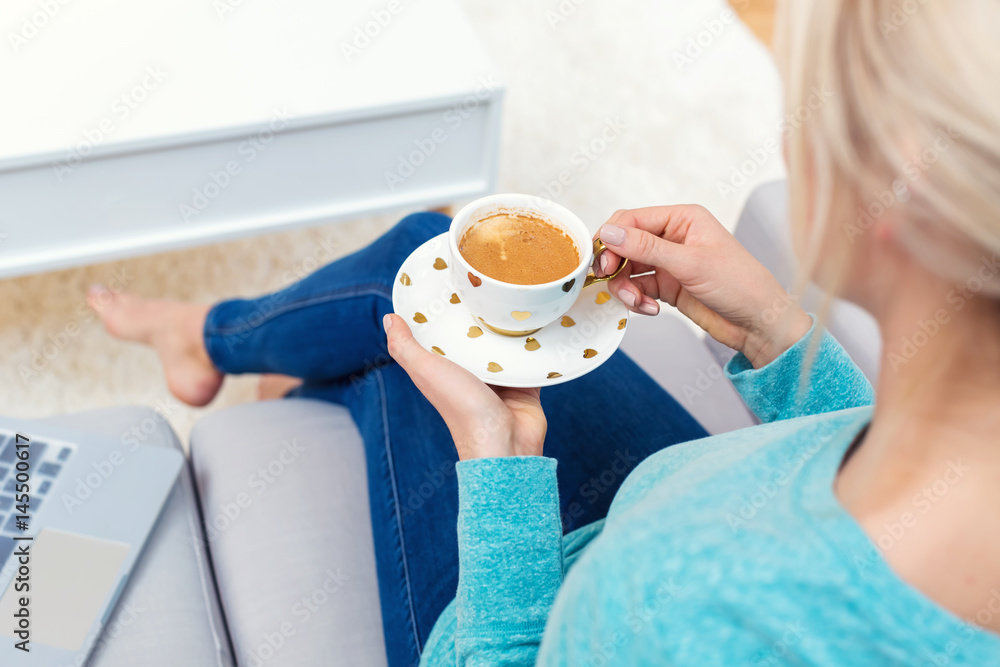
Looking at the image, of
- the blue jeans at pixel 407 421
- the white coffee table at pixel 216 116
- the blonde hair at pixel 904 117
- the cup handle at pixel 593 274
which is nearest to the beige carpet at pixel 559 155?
the white coffee table at pixel 216 116

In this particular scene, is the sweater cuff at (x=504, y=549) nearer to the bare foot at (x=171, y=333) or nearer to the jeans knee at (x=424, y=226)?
the jeans knee at (x=424, y=226)

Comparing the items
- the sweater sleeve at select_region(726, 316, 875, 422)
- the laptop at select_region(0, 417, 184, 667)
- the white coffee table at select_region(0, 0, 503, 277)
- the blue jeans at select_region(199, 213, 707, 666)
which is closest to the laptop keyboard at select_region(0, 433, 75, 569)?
the laptop at select_region(0, 417, 184, 667)

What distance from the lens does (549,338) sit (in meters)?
0.84

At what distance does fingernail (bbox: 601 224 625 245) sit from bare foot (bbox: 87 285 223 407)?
74cm

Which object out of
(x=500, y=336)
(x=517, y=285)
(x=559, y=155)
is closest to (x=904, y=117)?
(x=517, y=285)

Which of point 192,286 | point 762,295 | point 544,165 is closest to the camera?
point 762,295

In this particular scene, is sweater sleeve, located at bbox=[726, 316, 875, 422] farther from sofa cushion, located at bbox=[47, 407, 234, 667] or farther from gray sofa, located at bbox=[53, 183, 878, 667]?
sofa cushion, located at bbox=[47, 407, 234, 667]

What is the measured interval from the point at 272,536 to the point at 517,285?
17.4 inches

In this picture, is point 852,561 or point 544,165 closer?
point 852,561

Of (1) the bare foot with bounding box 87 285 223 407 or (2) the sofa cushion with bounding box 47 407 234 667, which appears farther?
(1) the bare foot with bounding box 87 285 223 407

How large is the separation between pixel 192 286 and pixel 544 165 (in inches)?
34.2

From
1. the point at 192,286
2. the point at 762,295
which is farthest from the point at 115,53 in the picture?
the point at 762,295

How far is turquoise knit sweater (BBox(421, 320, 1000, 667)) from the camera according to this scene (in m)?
0.45

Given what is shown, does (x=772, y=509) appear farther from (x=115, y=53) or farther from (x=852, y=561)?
(x=115, y=53)
